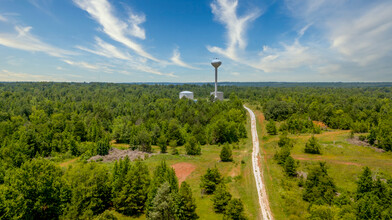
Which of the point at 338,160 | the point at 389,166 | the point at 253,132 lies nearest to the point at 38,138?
the point at 253,132

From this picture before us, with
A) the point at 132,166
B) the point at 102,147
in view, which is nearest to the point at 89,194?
the point at 132,166

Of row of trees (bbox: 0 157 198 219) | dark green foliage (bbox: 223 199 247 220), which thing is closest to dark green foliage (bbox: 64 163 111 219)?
row of trees (bbox: 0 157 198 219)

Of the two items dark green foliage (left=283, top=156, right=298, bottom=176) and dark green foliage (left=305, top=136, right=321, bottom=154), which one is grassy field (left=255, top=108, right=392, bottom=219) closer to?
dark green foliage (left=283, top=156, right=298, bottom=176)

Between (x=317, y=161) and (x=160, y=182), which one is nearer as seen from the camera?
(x=160, y=182)

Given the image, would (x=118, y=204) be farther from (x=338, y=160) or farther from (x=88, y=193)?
(x=338, y=160)

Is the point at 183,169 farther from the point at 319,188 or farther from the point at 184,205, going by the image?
the point at 319,188
